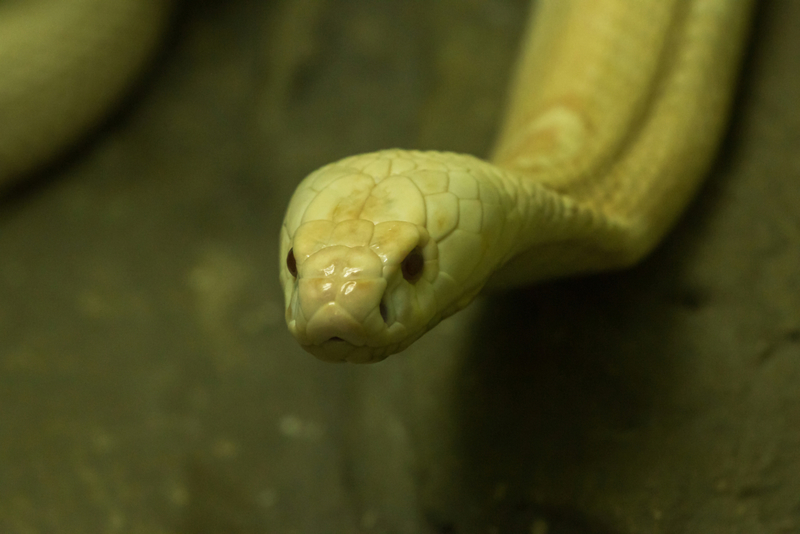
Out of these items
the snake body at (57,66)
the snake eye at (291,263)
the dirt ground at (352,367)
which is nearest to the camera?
the snake eye at (291,263)

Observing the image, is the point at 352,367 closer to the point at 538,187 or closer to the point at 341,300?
the point at 538,187

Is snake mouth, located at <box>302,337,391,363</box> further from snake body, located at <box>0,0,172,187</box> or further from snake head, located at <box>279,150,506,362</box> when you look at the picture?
snake body, located at <box>0,0,172,187</box>

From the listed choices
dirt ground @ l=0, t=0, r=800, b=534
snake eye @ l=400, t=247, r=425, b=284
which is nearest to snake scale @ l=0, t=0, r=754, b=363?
snake eye @ l=400, t=247, r=425, b=284

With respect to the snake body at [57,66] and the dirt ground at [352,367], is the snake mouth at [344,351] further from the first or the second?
the snake body at [57,66]

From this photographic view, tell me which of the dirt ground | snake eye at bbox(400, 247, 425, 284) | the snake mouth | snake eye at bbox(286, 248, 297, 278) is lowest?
the dirt ground

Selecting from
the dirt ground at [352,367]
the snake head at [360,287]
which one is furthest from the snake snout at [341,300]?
the dirt ground at [352,367]

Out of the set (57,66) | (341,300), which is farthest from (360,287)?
(57,66)
